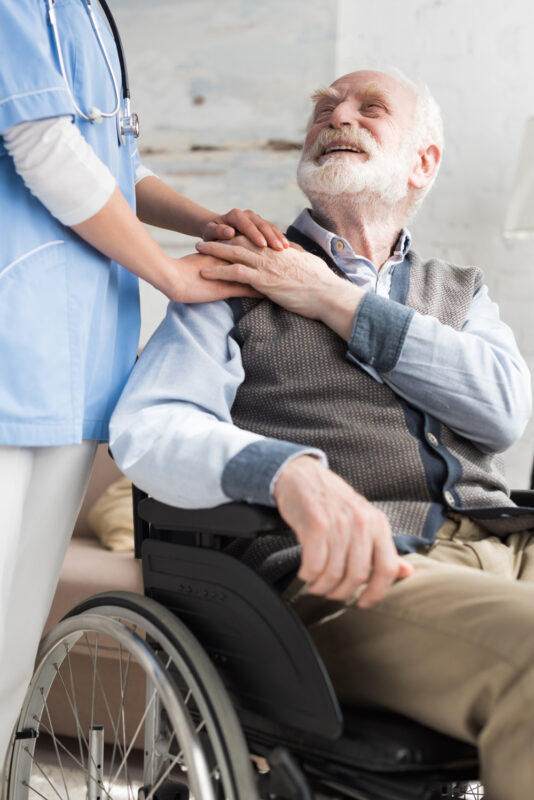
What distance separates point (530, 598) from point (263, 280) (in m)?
0.62

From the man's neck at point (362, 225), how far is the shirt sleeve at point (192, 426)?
0.32 m

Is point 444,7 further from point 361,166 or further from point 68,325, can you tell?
point 68,325

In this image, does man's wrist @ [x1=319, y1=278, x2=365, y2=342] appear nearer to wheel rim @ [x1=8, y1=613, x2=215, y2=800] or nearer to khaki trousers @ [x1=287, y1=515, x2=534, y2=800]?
khaki trousers @ [x1=287, y1=515, x2=534, y2=800]

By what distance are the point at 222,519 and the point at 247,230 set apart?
0.56 m

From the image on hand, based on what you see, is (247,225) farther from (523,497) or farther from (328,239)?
(523,497)

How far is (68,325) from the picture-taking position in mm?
1062

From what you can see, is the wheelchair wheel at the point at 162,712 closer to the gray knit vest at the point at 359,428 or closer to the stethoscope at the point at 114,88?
the gray knit vest at the point at 359,428

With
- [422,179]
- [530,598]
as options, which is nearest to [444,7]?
[422,179]

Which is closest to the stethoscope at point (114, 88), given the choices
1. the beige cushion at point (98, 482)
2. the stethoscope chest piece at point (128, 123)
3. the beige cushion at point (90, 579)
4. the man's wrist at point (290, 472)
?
the stethoscope chest piece at point (128, 123)

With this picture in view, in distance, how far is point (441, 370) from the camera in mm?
1212

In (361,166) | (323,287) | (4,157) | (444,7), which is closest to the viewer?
(4,157)

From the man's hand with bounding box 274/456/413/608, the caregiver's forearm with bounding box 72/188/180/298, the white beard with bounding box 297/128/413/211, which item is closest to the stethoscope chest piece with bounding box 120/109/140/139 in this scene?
the caregiver's forearm with bounding box 72/188/180/298

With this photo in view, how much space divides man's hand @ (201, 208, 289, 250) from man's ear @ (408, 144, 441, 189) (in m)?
0.41

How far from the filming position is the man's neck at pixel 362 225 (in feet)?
4.86
